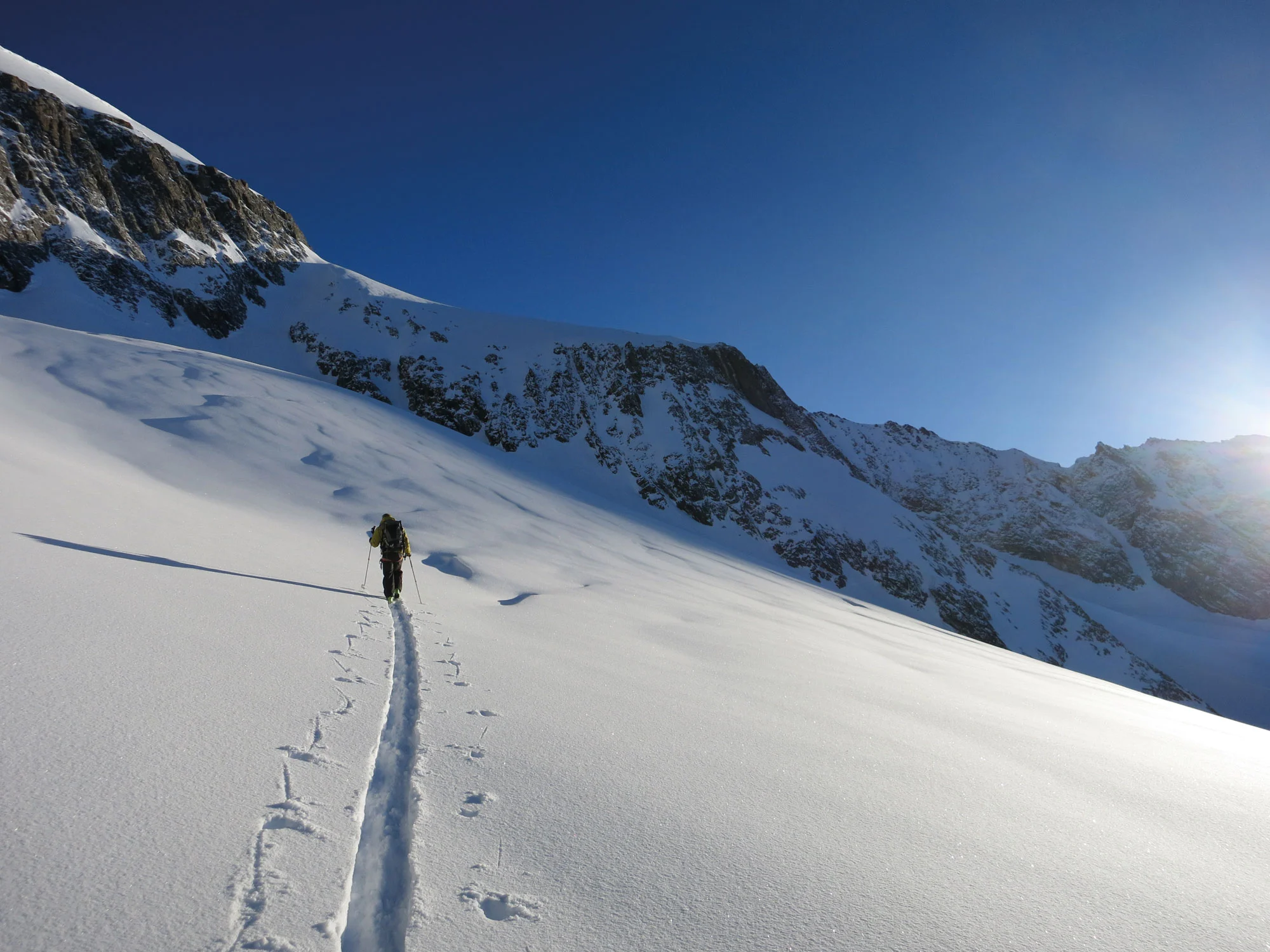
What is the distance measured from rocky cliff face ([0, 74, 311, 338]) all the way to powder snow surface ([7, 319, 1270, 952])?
130 feet

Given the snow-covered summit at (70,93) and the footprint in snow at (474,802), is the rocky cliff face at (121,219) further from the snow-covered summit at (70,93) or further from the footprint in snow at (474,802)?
the footprint in snow at (474,802)

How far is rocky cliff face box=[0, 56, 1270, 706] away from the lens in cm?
3975

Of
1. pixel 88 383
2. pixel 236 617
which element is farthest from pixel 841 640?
pixel 88 383

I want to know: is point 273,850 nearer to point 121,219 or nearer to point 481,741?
point 481,741

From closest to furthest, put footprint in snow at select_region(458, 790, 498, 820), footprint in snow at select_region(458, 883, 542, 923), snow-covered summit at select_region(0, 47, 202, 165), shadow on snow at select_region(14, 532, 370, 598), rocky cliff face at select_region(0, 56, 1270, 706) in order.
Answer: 1. footprint in snow at select_region(458, 883, 542, 923)
2. footprint in snow at select_region(458, 790, 498, 820)
3. shadow on snow at select_region(14, 532, 370, 598)
4. rocky cliff face at select_region(0, 56, 1270, 706)
5. snow-covered summit at select_region(0, 47, 202, 165)

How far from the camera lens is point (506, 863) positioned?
8.26 feet

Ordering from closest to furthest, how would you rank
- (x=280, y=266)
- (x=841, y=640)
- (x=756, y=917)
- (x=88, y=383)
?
(x=756, y=917) → (x=841, y=640) → (x=88, y=383) → (x=280, y=266)

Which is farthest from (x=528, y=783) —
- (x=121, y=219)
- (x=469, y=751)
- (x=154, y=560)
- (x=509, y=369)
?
(x=121, y=219)

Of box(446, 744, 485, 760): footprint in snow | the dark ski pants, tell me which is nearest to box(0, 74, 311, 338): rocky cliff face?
the dark ski pants

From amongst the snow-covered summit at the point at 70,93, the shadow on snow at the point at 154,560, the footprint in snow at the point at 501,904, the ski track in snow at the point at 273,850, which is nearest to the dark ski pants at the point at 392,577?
the shadow on snow at the point at 154,560

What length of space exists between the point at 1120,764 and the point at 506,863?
201 inches

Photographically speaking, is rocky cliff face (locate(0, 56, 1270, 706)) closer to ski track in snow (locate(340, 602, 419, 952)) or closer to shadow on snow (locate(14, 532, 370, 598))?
shadow on snow (locate(14, 532, 370, 598))

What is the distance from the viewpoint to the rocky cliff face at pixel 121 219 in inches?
1449

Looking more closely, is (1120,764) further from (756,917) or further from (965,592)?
(965,592)
